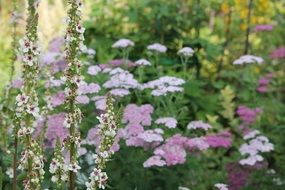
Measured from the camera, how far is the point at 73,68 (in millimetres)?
2625

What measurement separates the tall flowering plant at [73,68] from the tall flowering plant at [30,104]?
0.15m

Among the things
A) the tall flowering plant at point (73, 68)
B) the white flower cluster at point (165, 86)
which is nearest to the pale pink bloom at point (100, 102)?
the white flower cluster at point (165, 86)

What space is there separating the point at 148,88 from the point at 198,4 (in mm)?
1650

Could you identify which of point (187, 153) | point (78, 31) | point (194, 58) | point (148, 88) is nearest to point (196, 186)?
point (187, 153)

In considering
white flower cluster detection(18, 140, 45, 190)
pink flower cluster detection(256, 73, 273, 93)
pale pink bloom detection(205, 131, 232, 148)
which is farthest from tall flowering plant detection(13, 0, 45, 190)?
pink flower cluster detection(256, 73, 273, 93)

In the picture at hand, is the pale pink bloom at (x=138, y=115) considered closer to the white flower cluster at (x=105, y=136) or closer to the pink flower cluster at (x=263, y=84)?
the white flower cluster at (x=105, y=136)

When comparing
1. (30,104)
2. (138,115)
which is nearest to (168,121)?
(138,115)

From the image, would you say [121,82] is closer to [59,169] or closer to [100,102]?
[100,102]

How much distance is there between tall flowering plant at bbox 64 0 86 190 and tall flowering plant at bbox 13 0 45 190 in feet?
0.51

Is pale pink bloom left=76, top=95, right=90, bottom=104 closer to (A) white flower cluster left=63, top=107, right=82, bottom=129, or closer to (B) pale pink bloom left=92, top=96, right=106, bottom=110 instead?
Answer: (B) pale pink bloom left=92, top=96, right=106, bottom=110

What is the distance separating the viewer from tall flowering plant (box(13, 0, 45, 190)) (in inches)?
97.6

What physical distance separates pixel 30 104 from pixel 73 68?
0.24 metres

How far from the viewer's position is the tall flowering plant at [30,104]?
2.48m

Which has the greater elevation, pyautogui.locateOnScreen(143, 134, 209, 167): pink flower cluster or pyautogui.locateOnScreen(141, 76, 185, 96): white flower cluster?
pyautogui.locateOnScreen(141, 76, 185, 96): white flower cluster
